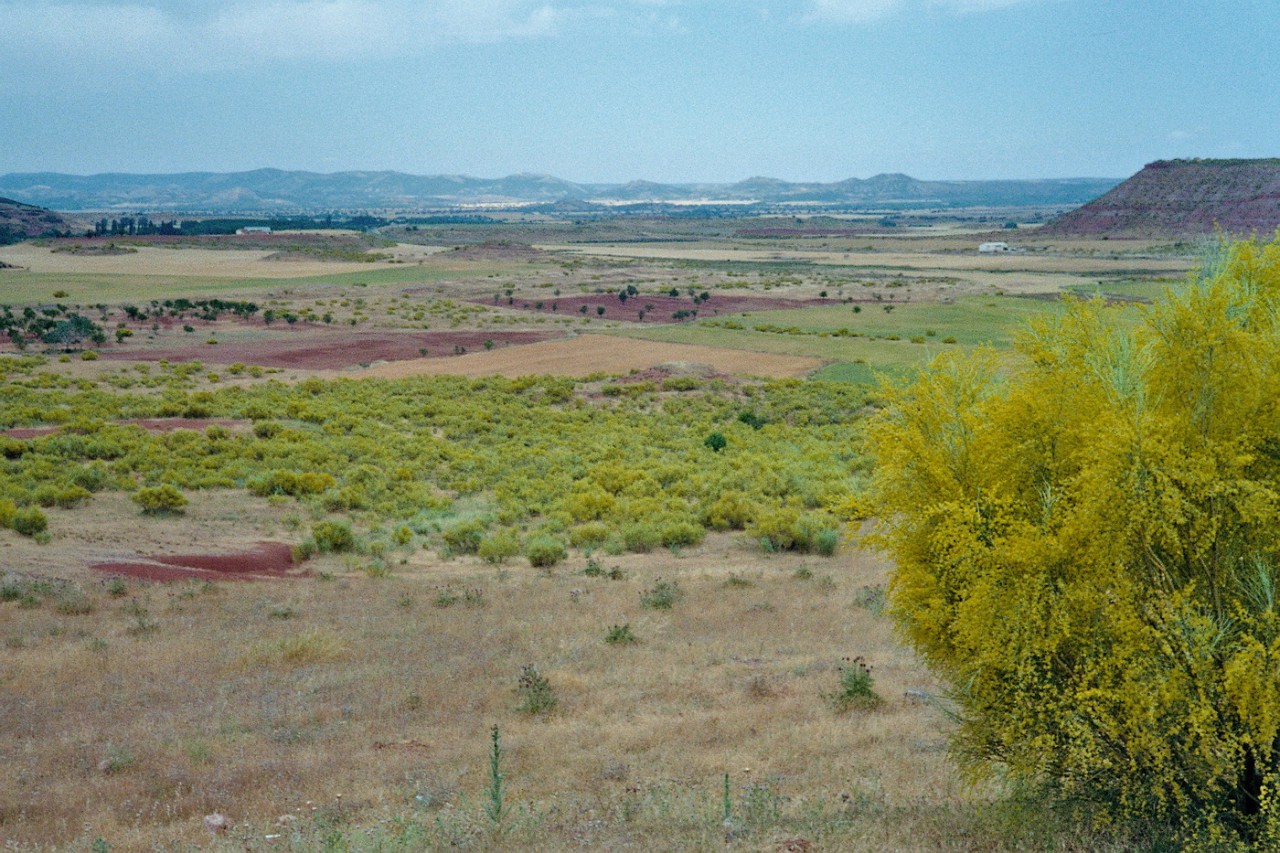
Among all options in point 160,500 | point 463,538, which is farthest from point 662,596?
point 160,500

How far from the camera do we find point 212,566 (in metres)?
21.4

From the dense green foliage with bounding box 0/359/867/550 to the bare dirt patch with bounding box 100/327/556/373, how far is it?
8.81 meters

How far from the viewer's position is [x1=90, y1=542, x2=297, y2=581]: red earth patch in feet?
66.1

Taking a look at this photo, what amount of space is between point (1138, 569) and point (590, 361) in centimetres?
5373

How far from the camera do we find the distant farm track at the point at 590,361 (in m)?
57.3

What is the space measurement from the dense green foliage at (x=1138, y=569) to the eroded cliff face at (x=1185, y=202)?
148 metres

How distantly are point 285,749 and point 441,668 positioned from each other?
3500 mm

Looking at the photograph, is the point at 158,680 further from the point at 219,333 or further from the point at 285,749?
the point at 219,333

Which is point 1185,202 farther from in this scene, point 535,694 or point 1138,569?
point 1138,569

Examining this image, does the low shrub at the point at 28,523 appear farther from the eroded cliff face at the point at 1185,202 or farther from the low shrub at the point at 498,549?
the eroded cliff face at the point at 1185,202

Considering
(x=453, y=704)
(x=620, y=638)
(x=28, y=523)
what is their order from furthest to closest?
(x=28, y=523)
(x=620, y=638)
(x=453, y=704)

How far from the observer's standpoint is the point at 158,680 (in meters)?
14.1

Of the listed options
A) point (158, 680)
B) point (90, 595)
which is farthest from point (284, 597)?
point (158, 680)

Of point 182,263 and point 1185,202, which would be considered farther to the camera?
point 1185,202
